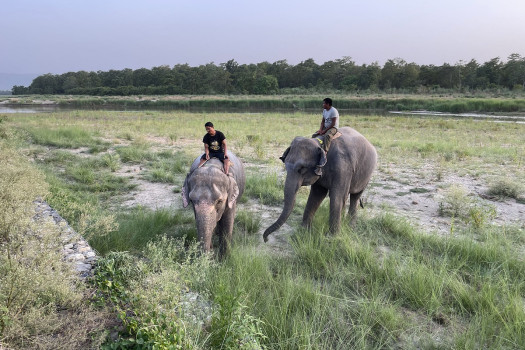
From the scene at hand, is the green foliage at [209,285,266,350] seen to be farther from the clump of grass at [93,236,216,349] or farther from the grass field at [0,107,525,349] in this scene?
the clump of grass at [93,236,216,349]

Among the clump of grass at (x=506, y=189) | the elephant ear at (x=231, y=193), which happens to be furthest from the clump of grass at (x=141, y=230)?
the clump of grass at (x=506, y=189)

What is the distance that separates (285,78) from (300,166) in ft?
329

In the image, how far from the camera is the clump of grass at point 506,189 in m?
8.49

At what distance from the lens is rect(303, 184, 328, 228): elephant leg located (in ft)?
20.1

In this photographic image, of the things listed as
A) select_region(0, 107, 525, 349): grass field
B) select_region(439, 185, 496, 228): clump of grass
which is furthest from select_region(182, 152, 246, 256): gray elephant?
select_region(439, 185, 496, 228): clump of grass

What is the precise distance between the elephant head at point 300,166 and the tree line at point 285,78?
67.7m

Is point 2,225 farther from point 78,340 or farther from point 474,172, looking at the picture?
point 474,172

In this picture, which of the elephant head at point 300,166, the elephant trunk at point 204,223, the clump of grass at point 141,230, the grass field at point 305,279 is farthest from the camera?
the elephant head at point 300,166

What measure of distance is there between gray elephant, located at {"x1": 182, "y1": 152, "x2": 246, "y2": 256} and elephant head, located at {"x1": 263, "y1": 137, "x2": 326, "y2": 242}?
87cm

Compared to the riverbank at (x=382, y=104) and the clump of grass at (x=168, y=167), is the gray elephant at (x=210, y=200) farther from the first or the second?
the riverbank at (x=382, y=104)

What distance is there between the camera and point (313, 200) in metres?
6.18

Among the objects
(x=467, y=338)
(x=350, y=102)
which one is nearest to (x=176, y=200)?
(x=467, y=338)

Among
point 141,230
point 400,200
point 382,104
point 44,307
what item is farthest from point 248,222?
point 382,104

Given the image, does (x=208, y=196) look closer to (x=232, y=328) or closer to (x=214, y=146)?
(x=214, y=146)
